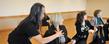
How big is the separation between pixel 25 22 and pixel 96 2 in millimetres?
5176

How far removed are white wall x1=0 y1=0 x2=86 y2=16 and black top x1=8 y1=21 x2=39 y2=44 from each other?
2411mm

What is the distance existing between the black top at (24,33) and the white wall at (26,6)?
241 centimetres

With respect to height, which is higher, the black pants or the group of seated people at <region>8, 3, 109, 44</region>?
the group of seated people at <region>8, 3, 109, 44</region>

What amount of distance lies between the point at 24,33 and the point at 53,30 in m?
1.22

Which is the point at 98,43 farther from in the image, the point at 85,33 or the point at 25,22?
the point at 25,22

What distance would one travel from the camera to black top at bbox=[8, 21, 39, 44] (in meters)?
2.41

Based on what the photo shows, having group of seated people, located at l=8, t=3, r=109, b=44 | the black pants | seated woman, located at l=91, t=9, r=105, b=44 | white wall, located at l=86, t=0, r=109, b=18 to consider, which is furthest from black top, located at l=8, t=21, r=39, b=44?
white wall, located at l=86, t=0, r=109, b=18

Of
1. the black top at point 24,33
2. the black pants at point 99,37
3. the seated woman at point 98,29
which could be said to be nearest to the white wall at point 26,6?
the seated woman at point 98,29

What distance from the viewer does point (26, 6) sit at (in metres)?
5.38

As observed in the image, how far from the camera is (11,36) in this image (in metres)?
2.59

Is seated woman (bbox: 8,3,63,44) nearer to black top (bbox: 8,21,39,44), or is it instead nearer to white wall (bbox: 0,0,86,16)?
black top (bbox: 8,21,39,44)

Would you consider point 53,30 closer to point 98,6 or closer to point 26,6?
point 26,6

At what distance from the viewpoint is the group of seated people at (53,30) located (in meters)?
2.43

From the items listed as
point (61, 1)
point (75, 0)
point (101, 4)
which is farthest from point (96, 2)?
point (61, 1)
